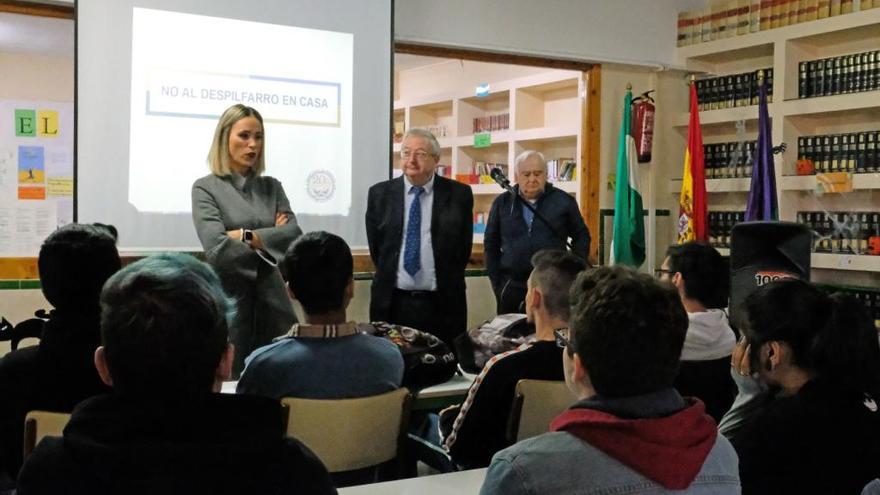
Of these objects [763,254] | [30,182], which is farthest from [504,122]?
[763,254]

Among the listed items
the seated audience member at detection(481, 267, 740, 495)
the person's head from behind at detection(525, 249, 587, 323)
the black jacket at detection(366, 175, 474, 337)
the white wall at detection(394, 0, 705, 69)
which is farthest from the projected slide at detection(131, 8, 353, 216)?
the seated audience member at detection(481, 267, 740, 495)

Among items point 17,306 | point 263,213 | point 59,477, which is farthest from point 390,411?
point 17,306

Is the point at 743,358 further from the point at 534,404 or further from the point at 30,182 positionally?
the point at 30,182

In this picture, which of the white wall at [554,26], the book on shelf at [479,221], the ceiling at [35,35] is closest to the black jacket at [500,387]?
the white wall at [554,26]

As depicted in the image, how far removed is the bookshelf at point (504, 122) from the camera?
23.2ft

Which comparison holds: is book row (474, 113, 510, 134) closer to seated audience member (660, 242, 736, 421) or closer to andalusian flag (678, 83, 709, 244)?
andalusian flag (678, 83, 709, 244)

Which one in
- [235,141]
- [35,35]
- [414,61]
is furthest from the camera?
[414,61]

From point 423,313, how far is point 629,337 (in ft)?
9.76

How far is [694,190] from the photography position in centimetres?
602

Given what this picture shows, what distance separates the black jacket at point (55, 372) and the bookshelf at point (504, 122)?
4.88 meters

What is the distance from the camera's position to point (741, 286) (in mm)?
3887

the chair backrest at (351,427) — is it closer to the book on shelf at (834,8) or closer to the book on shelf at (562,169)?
the book on shelf at (834,8)

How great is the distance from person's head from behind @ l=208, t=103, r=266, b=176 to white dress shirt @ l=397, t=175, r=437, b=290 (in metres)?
0.89

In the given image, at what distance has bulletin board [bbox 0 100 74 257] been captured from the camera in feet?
23.1
